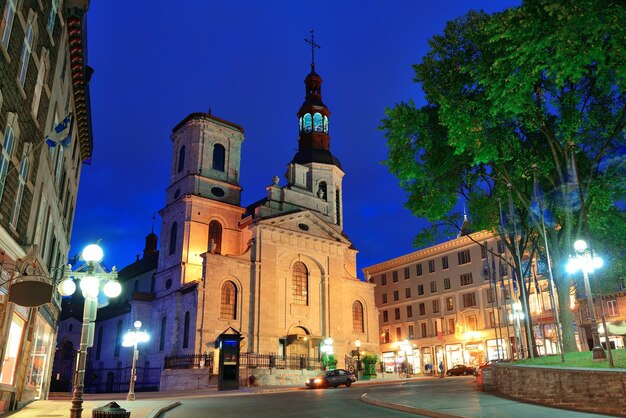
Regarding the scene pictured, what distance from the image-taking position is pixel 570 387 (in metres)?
15.1

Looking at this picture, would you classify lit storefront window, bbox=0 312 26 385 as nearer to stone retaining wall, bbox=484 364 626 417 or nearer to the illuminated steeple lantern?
stone retaining wall, bbox=484 364 626 417

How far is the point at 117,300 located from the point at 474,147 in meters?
58.8

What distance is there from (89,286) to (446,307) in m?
55.0

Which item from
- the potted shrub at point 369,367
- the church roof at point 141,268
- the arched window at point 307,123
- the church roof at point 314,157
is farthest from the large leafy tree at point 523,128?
the church roof at point 141,268

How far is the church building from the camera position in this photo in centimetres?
4631

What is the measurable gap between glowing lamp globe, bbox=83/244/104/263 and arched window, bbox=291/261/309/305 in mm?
39403

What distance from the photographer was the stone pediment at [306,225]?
51281 mm

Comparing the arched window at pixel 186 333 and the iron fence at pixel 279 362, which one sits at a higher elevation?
the arched window at pixel 186 333

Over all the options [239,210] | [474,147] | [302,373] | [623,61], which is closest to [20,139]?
[474,147]

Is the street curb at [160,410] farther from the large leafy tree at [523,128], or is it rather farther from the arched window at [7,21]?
the large leafy tree at [523,128]

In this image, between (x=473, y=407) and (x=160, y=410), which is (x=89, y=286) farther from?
(x=473, y=407)

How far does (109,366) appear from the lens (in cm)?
5678

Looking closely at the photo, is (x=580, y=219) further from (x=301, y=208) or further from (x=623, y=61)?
(x=301, y=208)

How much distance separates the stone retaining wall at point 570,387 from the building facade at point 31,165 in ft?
45.4
